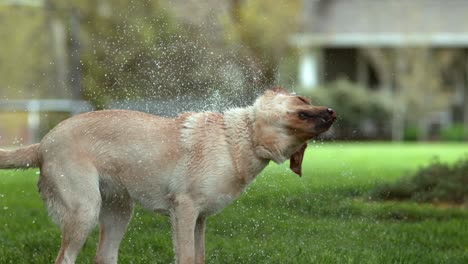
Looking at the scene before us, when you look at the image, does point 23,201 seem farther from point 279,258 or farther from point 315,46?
point 315,46

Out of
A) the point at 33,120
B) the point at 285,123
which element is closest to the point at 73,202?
the point at 285,123

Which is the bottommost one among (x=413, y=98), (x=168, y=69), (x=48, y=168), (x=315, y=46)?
(x=413, y=98)

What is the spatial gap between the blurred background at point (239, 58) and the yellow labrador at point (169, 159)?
4375 mm

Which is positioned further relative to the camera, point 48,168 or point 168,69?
point 168,69

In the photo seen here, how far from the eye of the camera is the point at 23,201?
33.0 ft

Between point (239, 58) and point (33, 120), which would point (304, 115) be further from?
point (33, 120)

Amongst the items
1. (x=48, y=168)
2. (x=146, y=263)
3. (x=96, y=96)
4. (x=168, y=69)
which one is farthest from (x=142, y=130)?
(x=96, y=96)

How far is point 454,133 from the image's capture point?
31188 mm

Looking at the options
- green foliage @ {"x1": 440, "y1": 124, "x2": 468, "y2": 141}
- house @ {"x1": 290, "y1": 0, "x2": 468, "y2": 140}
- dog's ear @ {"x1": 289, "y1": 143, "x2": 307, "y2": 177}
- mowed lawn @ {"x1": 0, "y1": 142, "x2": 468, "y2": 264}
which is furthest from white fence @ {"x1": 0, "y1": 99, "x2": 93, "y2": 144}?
dog's ear @ {"x1": 289, "y1": 143, "x2": 307, "y2": 177}

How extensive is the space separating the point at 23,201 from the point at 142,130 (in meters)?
5.16

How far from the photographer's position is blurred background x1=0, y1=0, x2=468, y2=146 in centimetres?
1705

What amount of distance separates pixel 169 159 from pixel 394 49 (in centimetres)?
2969

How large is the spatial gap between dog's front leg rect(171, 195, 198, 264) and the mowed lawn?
121cm

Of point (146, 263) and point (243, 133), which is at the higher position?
point (243, 133)
